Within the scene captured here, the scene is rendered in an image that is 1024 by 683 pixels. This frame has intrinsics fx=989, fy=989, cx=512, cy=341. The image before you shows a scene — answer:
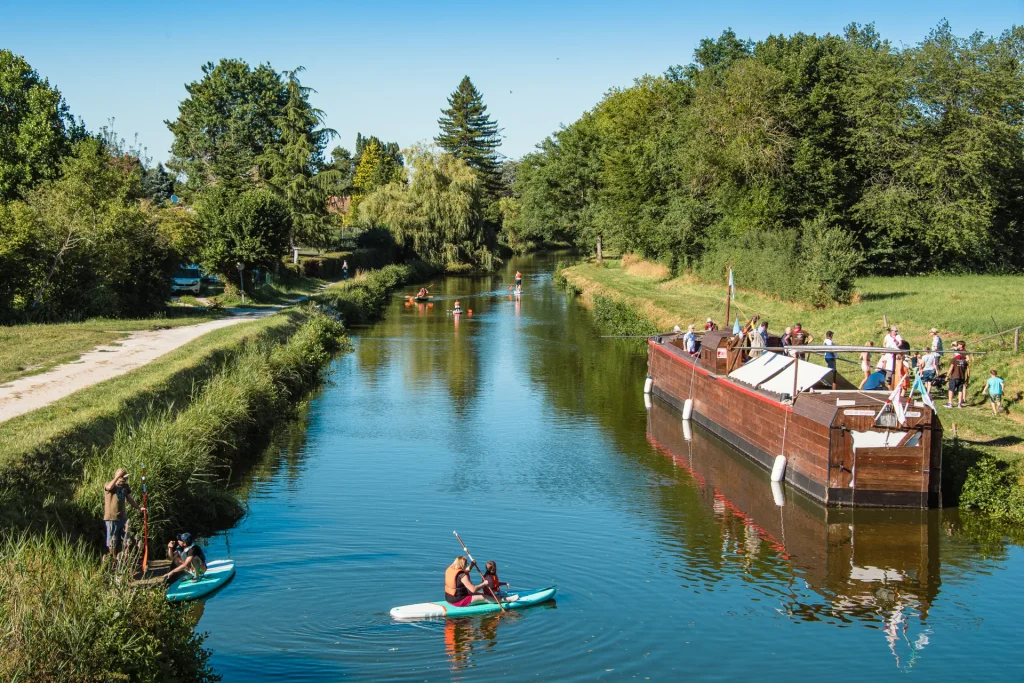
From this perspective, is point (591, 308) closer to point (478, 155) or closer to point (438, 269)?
point (438, 269)

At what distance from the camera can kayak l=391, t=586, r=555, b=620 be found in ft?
46.0

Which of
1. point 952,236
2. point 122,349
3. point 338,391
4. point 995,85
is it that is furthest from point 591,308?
point 122,349

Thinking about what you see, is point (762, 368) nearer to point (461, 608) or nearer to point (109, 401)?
point (461, 608)

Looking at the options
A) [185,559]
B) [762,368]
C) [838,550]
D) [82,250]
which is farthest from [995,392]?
[82,250]

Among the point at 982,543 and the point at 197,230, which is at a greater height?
the point at 197,230

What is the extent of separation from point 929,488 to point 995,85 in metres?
33.2

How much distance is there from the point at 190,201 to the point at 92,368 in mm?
56076

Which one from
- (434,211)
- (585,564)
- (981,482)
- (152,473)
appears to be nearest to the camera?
(585,564)

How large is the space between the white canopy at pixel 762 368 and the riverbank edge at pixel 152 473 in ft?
40.1

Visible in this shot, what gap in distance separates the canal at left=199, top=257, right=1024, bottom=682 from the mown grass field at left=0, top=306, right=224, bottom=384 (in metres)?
6.88

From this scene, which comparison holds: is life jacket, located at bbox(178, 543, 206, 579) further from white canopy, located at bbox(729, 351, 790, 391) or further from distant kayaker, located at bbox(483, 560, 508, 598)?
white canopy, located at bbox(729, 351, 790, 391)

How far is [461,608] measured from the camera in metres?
14.2

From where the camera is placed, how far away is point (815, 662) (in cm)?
1323

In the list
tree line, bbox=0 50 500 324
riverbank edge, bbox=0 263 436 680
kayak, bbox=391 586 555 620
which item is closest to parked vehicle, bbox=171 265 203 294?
tree line, bbox=0 50 500 324
